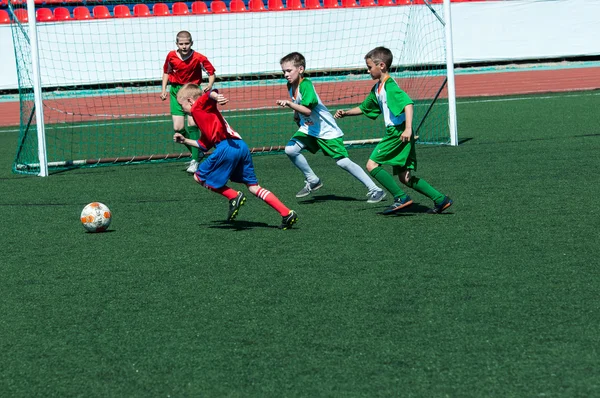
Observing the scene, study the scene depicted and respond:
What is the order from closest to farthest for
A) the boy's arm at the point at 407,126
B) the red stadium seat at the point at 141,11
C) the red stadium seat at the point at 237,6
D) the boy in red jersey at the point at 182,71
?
the boy's arm at the point at 407,126
the boy in red jersey at the point at 182,71
the red stadium seat at the point at 141,11
the red stadium seat at the point at 237,6

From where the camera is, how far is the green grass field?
367 centimetres

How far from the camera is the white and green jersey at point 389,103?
23.2 feet

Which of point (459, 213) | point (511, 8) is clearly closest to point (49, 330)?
point (459, 213)

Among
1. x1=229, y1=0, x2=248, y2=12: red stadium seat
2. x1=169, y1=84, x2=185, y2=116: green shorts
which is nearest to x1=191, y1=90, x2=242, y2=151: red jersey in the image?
x1=169, y1=84, x2=185, y2=116: green shorts

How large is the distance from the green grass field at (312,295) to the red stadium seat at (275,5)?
14.4m

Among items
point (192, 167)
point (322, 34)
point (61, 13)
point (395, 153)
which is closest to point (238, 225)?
point (395, 153)

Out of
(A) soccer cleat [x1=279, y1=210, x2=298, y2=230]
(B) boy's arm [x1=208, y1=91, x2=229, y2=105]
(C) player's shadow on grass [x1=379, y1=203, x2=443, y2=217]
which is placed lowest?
(C) player's shadow on grass [x1=379, y1=203, x2=443, y2=217]

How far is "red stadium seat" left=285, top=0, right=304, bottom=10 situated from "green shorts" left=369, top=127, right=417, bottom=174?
15856mm

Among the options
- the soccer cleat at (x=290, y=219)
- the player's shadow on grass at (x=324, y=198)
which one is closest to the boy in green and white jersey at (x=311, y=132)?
the player's shadow on grass at (x=324, y=198)

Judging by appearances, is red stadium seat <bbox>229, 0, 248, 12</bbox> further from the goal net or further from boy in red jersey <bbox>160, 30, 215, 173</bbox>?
boy in red jersey <bbox>160, 30, 215, 173</bbox>

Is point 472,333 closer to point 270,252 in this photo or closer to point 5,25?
point 270,252

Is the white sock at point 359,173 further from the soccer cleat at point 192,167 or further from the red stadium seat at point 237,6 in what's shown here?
the red stadium seat at point 237,6

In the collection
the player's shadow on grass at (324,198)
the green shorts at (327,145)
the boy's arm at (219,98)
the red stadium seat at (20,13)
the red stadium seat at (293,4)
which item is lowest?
the player's shadow on grass at (324,198)

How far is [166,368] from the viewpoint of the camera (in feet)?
12.6
